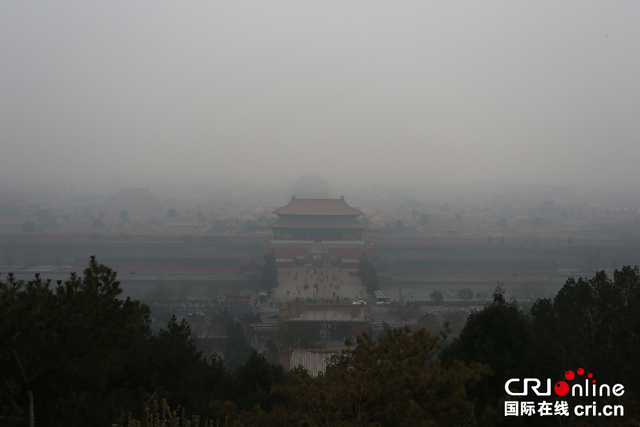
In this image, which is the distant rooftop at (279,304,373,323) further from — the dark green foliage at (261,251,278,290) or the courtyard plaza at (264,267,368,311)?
the dark green foliage at (261,251,278,290)

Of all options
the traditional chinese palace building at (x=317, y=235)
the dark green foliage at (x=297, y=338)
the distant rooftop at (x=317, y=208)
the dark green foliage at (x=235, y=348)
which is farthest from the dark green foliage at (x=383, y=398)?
the distant rooftop at (x=317, y=208)

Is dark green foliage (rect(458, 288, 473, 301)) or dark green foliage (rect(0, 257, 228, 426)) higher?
dark green foliage (rect(0, 257, 228, 426))

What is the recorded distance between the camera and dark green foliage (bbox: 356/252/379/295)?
659 inches

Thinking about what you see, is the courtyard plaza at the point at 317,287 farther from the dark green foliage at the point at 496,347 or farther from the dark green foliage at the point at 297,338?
the dark green foliage at the point at 496,347

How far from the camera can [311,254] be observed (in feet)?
72.3

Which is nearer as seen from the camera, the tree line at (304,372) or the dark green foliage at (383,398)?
the dark green foliage at (383,398)

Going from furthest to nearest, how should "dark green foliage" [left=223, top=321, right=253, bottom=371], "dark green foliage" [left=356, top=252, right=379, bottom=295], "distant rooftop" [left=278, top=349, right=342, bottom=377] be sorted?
"dark green foliage" [left=356, top=252, right=379, bottom=295] < "dark green foliage" [left=223, top=321, right=253, bottom=371] < "distant rooftop" [left=278, top=349, right=342, bottom=377]

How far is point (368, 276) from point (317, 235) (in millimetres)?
6454

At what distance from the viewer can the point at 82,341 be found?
354 cm

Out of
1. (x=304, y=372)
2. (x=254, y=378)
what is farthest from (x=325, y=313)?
(x=304, y=372)

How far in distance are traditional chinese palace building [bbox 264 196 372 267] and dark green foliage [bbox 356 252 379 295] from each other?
8.44ft

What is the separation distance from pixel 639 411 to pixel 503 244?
22.4 meters

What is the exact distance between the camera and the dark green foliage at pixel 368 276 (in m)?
16.8

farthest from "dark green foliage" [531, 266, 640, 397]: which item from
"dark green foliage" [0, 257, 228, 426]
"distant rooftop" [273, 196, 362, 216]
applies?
"distant rooftop" [273, 196, 362, 216]
